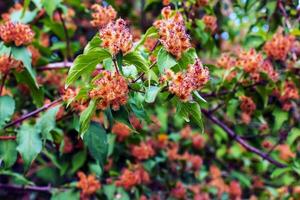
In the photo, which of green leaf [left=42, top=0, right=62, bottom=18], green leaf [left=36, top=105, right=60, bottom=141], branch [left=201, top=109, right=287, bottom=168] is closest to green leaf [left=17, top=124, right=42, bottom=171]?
green leaf [left=36, top=105, right=60, bottom=141]

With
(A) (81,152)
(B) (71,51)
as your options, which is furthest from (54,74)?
(A) (81,152)

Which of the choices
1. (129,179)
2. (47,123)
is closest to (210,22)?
(129,179)

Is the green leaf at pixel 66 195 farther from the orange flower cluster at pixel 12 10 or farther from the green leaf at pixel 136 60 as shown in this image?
the green leaf at pixel 136 60

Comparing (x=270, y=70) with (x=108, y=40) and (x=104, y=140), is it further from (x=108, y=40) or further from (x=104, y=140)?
(x=108, y=40)

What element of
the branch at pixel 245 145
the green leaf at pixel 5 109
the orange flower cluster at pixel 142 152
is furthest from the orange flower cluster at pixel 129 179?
the green leaf at pixel 5 109

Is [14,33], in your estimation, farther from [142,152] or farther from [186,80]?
[142,152]

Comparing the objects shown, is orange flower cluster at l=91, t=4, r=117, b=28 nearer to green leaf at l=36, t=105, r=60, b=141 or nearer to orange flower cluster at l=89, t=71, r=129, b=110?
green leaf at l=36, t=105, r=60, b=141
